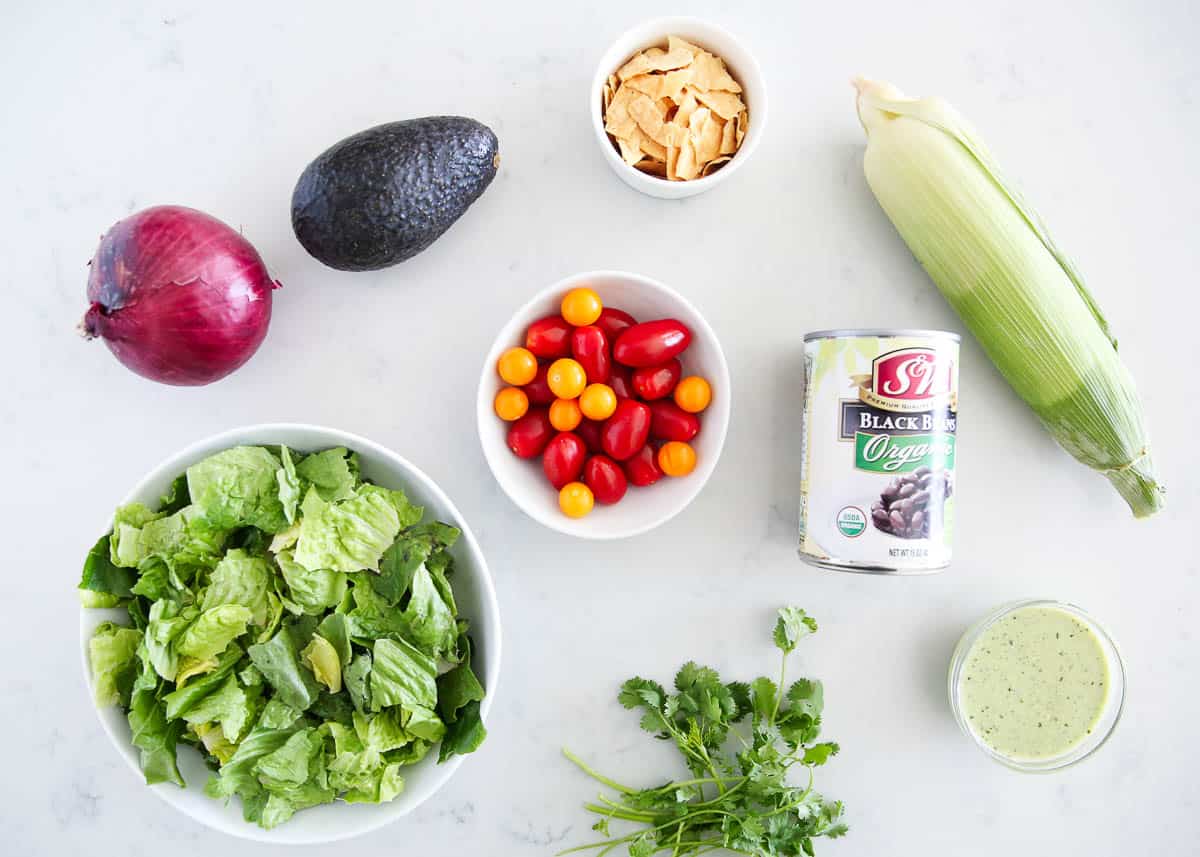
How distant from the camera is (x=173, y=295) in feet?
3.25

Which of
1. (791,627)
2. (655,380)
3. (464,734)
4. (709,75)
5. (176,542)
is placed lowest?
(464,734)

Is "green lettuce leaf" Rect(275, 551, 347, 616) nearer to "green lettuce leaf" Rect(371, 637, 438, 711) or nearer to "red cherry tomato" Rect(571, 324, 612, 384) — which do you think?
"green lettuce leaf" Rect(371, 637, 438, 711)

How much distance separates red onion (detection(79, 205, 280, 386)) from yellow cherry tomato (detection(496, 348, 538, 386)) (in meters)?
0.31

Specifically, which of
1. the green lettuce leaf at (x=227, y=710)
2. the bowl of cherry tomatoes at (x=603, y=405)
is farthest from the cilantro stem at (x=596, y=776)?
the green lettuce leaf at (x=227, y=710)

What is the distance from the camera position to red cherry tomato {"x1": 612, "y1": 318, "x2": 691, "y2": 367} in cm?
104

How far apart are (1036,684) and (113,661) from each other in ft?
3.67

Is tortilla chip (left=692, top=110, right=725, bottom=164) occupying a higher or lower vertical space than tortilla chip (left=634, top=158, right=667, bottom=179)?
higher

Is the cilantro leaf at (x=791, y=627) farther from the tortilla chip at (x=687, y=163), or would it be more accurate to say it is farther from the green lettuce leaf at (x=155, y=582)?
the green lettuce leaf at (x=155, y=582)

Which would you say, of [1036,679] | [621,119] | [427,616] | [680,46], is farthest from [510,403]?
[1036,679]

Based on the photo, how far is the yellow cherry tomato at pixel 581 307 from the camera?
41.2 inches

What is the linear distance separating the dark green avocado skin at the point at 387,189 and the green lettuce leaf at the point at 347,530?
0.97ft

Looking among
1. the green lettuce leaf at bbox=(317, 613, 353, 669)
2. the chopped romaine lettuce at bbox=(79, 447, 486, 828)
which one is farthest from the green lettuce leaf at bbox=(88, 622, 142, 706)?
the green lettuce leaf at bbox=(317, 613, 353, 669)

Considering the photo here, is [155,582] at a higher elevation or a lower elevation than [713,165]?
lower

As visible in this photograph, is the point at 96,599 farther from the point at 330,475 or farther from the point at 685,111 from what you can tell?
the point at 685,111
